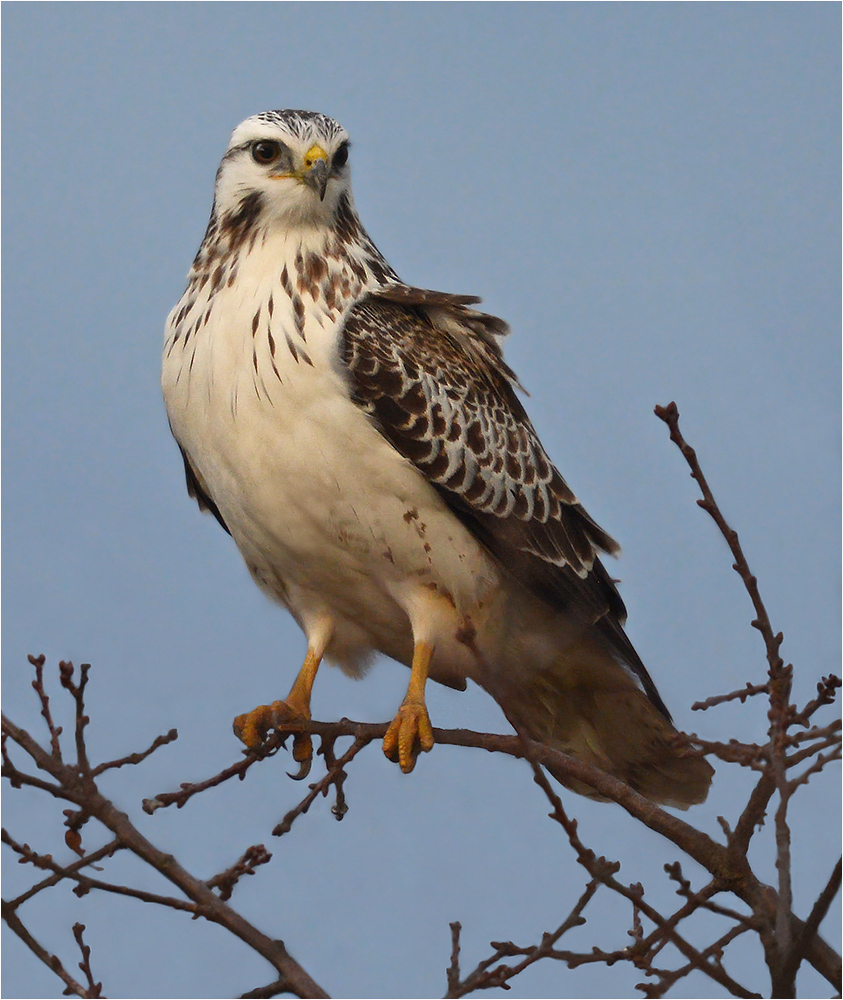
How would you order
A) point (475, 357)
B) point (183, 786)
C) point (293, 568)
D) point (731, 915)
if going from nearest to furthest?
point (731, 915), point (183, 786), point (293, 568), point (475, 357)

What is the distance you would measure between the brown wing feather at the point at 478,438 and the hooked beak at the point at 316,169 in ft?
1.75

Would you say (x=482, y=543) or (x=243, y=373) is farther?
(x=482, y=543)

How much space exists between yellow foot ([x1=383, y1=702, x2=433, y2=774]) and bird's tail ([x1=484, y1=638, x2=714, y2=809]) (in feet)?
2.65

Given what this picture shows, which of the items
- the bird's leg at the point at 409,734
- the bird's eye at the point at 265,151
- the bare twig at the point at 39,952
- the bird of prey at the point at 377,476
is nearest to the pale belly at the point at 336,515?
the bird of prey at the point at 377,476

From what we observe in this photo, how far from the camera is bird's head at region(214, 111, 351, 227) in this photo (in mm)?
5836

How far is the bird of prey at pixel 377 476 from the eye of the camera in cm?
559

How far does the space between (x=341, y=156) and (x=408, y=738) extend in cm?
257

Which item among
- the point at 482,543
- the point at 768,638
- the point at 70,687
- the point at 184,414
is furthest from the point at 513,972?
the point at 184,414

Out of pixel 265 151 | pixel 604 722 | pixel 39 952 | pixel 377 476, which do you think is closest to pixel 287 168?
pixel 265 151

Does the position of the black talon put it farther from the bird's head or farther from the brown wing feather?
the bird's head

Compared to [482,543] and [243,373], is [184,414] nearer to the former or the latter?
[243,373]

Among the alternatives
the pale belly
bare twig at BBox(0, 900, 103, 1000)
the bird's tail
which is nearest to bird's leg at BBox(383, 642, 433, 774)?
the pale belly

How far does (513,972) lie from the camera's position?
397 cm

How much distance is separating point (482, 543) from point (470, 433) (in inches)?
Result: 19.5
